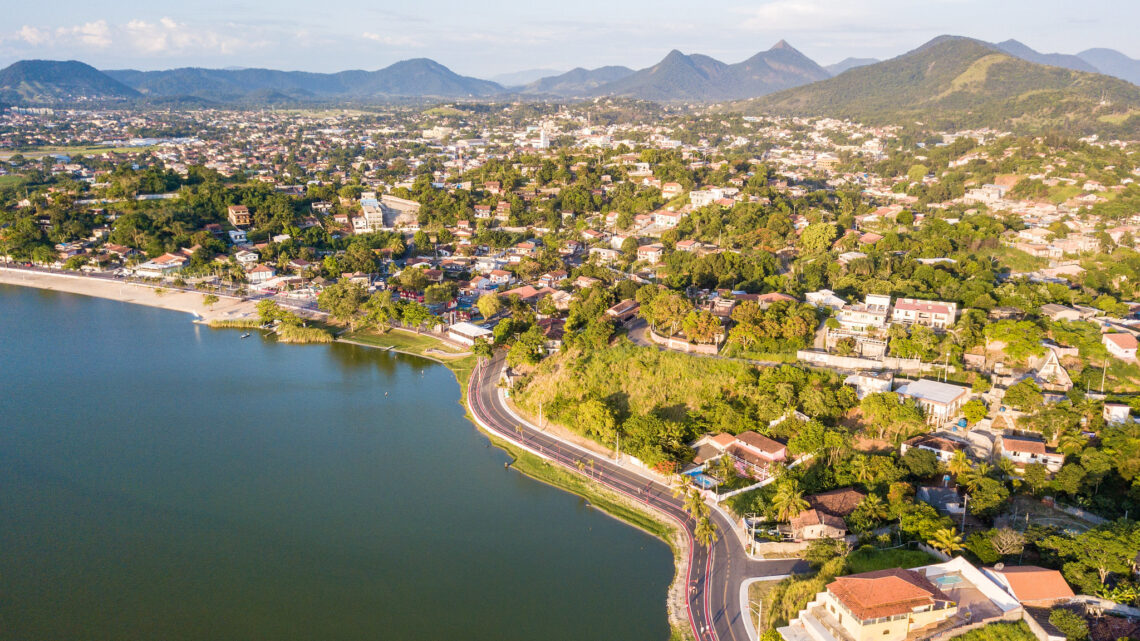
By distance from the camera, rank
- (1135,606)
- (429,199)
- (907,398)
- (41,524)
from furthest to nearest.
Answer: (429,199), (907,398), (41,524), (1135,606)

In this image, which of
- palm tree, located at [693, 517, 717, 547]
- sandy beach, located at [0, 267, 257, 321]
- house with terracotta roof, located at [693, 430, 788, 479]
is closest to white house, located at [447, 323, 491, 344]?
sandy beach, located at [0, 267, 257, 321]

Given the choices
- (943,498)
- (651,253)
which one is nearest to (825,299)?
(943,498)

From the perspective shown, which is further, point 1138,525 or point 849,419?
point 849,419

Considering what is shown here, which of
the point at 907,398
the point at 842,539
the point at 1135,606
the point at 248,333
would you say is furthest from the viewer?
the point at 248,333

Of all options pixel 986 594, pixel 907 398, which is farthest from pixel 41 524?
pixel 907 398

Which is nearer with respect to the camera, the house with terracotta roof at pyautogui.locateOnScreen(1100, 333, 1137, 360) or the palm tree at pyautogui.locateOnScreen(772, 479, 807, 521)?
the palm tree at pyautogui.locateOnScreen(772, 479, 807, 521)

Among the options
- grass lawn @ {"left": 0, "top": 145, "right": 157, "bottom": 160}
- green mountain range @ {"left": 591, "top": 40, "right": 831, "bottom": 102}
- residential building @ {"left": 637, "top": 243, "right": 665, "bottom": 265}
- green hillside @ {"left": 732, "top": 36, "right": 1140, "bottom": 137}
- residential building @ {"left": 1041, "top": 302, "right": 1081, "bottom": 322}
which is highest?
green mountain range @ {"left": 591, "top": 40, "right": 831, "bottom": 102}

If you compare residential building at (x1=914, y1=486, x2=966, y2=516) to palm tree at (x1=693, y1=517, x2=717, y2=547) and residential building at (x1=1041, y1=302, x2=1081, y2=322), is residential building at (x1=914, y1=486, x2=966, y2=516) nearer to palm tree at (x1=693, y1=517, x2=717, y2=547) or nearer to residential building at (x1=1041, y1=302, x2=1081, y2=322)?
palm tree at (x1=693, y1=517, x2=717, y2=547)

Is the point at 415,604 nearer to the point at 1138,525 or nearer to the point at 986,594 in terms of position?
the point at 986,594
